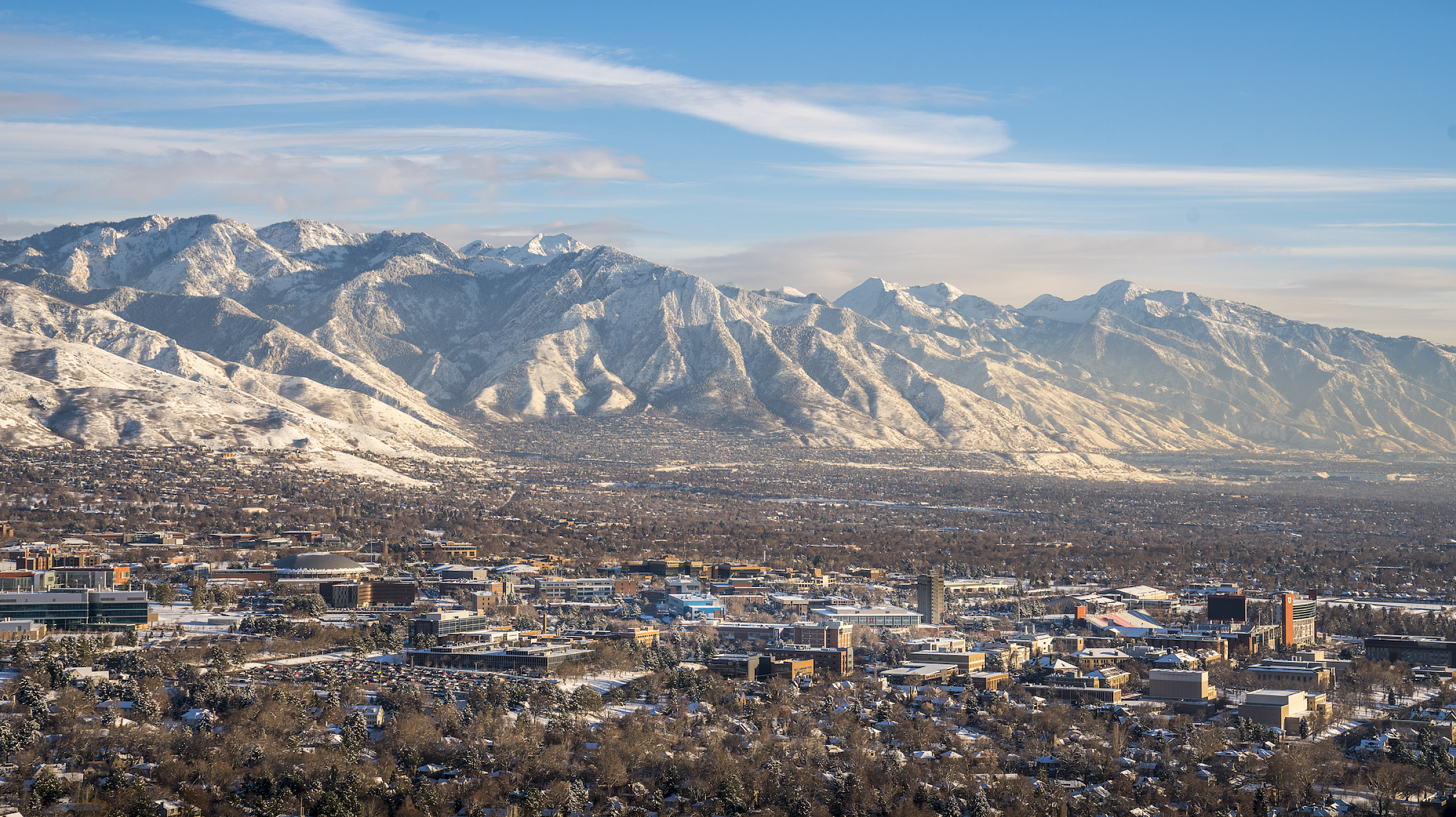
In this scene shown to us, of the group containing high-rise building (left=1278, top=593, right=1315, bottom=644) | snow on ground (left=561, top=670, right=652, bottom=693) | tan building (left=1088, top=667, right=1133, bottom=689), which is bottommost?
snow on ground (left=561, top=670, right=652, bottom=693)

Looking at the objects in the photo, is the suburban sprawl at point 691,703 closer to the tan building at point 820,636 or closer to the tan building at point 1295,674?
the tan building at point 820,636

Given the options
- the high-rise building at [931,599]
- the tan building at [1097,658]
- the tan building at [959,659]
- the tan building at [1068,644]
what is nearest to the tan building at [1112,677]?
the tan building at [1097,658]

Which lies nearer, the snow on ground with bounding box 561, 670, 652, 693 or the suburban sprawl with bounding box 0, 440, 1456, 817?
the suburban sprawl with bounding box 0, 440, 1456, 817

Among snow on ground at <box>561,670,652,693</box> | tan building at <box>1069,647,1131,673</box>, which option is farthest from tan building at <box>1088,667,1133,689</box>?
snow on ground at <box>561,670,652,693</box>

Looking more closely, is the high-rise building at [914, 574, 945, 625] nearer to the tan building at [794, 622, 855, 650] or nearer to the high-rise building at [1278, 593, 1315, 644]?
the tan building at [794, 622, 855, 650]

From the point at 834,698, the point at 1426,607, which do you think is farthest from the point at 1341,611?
the point at 834,698

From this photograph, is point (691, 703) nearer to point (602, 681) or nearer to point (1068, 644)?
point (602, 681)
